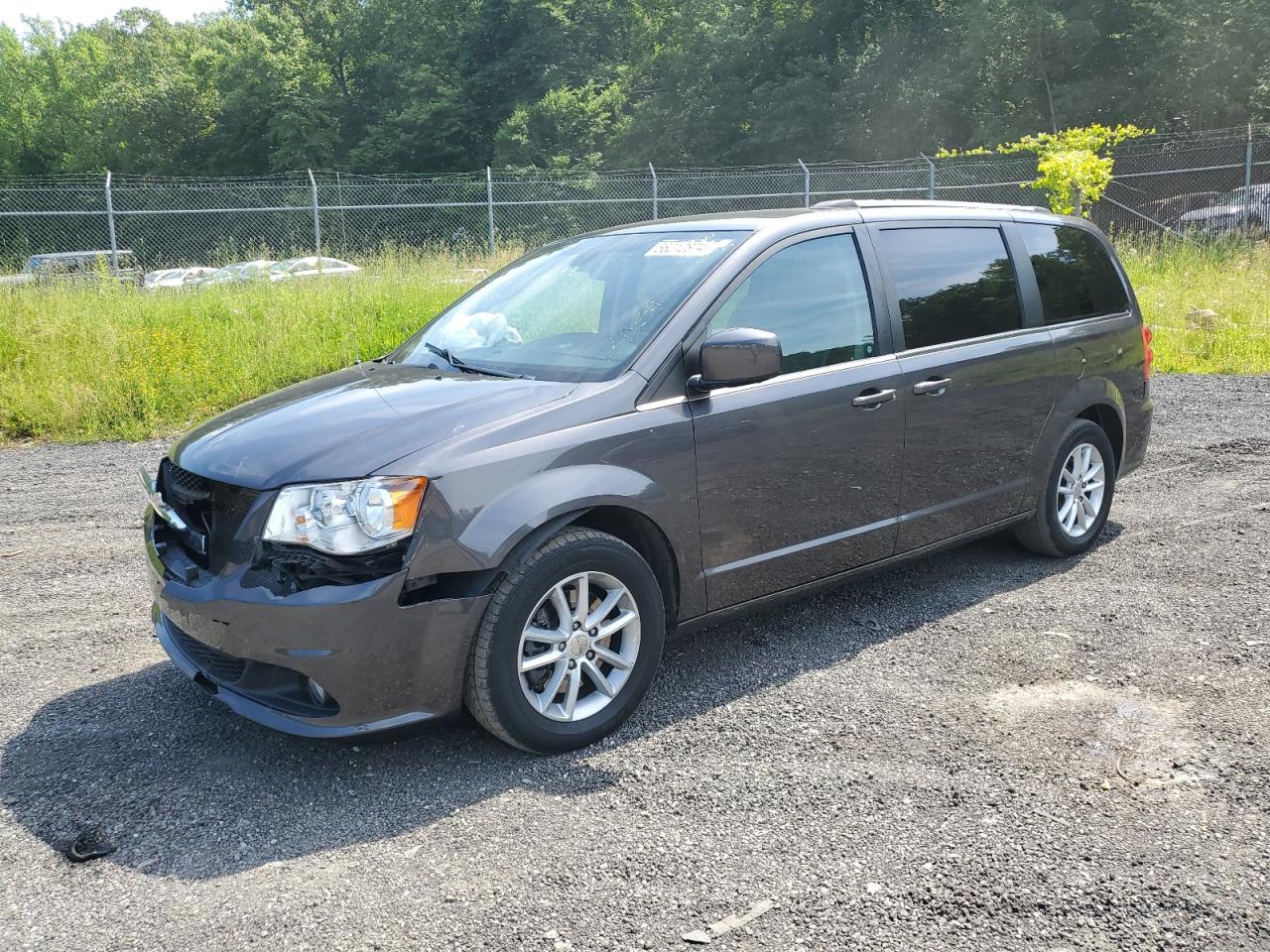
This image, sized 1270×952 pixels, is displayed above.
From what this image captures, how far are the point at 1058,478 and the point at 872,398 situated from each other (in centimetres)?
154

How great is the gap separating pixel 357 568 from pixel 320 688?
0.39 meters

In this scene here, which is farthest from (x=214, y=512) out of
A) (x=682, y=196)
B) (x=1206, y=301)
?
(x=682, y=196)

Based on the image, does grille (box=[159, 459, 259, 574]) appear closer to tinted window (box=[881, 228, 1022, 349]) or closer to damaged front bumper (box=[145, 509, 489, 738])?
damaged front bumper (box=[145, 509, 489, 738])

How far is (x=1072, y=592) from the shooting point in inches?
202

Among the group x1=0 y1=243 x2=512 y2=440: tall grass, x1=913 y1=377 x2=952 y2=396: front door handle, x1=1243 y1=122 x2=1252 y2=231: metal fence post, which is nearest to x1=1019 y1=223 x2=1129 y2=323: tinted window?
x1=913 y1=377 x2=952 y2=396: front door handle

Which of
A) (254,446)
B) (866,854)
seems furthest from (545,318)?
(866,854)

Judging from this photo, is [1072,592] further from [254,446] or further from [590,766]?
[254,446]

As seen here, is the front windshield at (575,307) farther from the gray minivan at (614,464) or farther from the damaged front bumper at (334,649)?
the damaged front bumper at (334,649)

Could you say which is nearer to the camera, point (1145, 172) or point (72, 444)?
point (72, 444)

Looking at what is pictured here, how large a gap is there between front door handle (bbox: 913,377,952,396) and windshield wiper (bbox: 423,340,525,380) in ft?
5.62

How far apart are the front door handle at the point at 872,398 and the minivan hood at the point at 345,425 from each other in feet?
4.12

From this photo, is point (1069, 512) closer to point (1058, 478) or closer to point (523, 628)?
point (1058, 478)

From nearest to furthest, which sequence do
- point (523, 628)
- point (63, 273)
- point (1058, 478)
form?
point (523, 628)
point (1058, 478)
point (63, 273)

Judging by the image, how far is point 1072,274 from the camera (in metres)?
5.56
